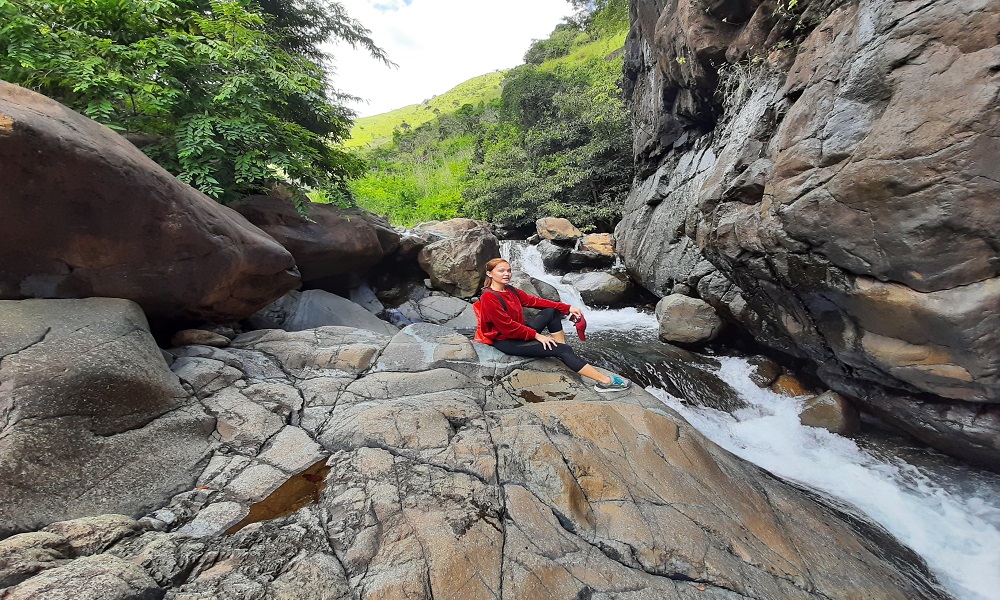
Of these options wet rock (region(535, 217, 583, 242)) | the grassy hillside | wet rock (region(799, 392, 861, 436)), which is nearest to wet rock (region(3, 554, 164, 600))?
wet rock (region(799, 392, 861, 436))

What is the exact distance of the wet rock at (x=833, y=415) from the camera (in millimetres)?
5066

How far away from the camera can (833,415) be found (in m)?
5.14

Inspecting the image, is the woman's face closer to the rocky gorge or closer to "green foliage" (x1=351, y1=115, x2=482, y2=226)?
the rocky gorge

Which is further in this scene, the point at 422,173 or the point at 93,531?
the point at 422,173

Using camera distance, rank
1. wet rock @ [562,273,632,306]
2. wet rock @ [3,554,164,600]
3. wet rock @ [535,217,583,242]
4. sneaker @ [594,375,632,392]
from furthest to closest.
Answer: wet rock @ [535,217,583,242] → wet rock @ [562,273,632,306] → sneaker @ [594,375,632,392] → wet rock @ [3,554,164,600]

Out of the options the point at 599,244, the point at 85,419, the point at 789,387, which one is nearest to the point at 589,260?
the point at 599,244

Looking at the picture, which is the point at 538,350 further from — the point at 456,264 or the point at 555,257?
the point at 555,257

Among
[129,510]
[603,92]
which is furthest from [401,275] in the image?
[603,92]

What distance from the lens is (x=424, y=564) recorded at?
199 cm

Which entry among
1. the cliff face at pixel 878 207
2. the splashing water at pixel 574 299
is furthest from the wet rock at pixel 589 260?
the cliff face at pixel 878 207

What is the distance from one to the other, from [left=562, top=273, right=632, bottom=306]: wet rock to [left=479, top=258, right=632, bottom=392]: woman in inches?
235

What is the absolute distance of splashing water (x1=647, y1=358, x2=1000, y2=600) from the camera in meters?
3.38

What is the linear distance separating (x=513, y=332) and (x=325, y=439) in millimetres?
2515

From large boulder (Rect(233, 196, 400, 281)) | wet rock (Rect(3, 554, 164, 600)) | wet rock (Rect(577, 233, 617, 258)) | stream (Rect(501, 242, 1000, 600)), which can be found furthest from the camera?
wet rock (Rect(577, 233, 617, 258))
